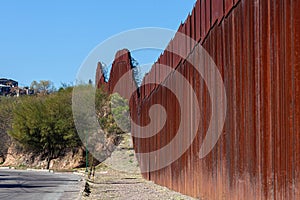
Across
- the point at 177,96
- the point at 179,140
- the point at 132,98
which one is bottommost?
the point at 179,140

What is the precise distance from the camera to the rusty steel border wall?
897 centimetres

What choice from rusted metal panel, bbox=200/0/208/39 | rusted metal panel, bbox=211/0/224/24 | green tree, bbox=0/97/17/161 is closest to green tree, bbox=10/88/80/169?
green tree, bbox=0/97/17/161

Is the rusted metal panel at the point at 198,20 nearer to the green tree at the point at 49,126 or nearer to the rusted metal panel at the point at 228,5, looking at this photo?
the rusted metal panel at the point at 228,5

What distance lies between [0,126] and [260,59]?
75717 millimetres

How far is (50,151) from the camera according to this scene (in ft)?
221

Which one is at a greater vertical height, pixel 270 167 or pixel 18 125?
pixel 18 125

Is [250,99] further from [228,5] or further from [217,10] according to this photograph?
[217,10]

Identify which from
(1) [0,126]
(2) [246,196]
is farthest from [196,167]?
(1) [0,126]

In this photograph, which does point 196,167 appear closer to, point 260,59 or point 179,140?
point 179,140

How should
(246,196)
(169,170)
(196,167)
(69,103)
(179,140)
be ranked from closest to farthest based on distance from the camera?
(246,196), (196,167), (179,140), (169,170), (69,103)

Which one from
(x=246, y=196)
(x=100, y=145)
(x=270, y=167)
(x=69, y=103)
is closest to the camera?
(x=270, y=167)

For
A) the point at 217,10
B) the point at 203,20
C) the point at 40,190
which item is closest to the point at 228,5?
the point at 217,10

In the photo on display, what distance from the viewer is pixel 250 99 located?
11125 millimetres

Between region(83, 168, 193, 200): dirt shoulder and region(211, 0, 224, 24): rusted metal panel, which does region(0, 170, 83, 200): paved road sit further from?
region(211, 0, 224, 24): rusted metal panel
